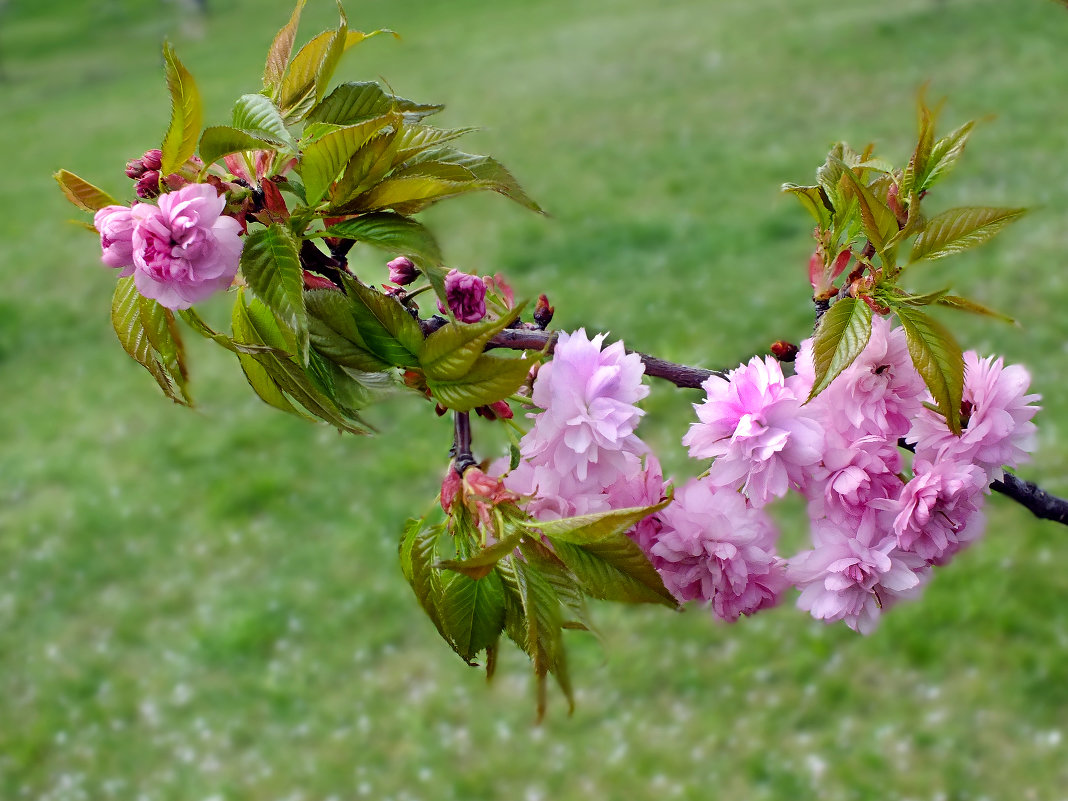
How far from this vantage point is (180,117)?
702 mm

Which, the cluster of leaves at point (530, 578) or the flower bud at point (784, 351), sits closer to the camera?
the cluster of leaves at point (530, 578)

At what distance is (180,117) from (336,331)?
180 millimetres

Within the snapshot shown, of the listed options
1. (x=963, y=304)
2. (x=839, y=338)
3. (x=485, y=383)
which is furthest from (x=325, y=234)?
(x=963, y=304)

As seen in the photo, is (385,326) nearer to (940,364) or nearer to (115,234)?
(115,234)

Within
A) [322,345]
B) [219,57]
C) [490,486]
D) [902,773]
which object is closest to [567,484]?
Result: [490,486]

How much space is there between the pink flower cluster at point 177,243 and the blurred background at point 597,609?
172mm

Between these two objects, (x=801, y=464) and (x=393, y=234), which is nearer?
(x=393, y=234)

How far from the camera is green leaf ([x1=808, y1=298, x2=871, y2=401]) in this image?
2.50 feet

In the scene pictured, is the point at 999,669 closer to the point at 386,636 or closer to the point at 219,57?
the point at 386,636

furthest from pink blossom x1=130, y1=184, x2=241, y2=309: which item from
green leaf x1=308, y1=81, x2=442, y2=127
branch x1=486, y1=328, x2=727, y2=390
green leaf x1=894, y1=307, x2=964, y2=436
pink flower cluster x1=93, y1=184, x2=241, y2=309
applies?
green leaf x1=894, y1=307, x2=964, y2=436

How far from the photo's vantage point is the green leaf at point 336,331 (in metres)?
0.74

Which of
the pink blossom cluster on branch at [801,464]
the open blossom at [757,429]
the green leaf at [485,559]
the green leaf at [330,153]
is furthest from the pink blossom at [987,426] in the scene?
the green leaf at [330,153]

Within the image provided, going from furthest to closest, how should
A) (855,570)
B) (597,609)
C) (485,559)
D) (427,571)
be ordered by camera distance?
(597,609) → (855,570) → (427,571) → (485,559)

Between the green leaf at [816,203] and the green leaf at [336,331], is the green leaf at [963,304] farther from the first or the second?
the green leaf at [336,331]
